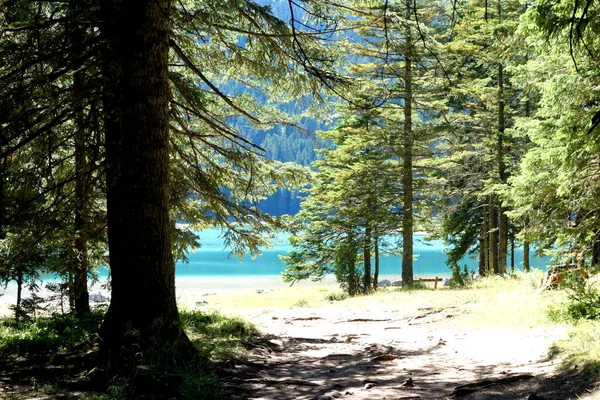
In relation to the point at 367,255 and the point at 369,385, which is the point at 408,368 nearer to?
the point at 369,385

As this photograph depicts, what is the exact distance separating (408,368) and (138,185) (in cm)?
350

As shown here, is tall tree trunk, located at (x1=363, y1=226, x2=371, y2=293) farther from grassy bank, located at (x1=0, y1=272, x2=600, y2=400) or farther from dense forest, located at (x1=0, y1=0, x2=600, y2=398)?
grassy bank, located at (x1=0, y1=272, x2=600, y2=400)

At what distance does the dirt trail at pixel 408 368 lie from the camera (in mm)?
4305

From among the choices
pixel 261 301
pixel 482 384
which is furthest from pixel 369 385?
pixel 261 301

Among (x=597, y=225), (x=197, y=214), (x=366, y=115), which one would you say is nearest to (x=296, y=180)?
(x=197, y=214)

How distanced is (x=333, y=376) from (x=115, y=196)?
114 inches

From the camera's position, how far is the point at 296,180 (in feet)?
31.4

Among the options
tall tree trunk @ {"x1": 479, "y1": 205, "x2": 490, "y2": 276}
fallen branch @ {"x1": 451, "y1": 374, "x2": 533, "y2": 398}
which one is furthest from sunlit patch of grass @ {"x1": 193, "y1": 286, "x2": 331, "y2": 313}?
fallen branch @ {"x1": 451, "y1": 374, "x2": 533, "y2": 398}

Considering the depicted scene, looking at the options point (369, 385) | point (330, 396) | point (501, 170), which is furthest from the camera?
point (501, 170)

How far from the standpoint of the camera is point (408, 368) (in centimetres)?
557

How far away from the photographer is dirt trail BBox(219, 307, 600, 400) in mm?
4305

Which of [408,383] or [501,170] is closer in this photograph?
[408,383]

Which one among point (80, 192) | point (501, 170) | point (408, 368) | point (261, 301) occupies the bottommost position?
point (261, 301)

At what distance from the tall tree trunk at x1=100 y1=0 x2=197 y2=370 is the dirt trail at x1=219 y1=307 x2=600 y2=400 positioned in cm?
101
